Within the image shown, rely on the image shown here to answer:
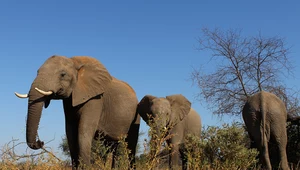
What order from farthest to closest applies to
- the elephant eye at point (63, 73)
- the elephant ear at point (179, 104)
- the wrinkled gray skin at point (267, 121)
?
the elephant ear at point (179, 104)
the wrinkled gray skin at point (267, 121)
the elephant eye at point (63, 73)

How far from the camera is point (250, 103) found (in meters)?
10.9

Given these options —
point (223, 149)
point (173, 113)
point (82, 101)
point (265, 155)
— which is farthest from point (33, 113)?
point (265, 155)

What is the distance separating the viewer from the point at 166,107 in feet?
39.7

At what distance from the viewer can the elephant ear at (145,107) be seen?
12055mm

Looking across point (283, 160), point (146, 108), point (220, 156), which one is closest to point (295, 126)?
point (283, 160)

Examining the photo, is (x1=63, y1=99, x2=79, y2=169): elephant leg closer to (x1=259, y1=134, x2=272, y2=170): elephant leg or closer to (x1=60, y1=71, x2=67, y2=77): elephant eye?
(x1=60, y1=71, x2=67, y2=77): elephant eye

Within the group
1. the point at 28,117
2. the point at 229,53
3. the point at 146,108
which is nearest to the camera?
the point at 28,117

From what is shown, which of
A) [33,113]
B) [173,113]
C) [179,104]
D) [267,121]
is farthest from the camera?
[179,104]

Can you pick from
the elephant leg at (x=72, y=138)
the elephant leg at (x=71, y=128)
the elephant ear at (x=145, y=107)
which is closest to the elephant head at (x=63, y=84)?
the elephant leg at (x=71, y=128)

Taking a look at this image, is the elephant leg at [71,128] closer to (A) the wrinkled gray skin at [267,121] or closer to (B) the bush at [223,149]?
(B) the bush at [223,149]

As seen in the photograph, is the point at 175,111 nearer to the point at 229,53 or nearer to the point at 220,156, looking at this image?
the point at 220,156

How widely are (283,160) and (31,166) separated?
6.21 metres

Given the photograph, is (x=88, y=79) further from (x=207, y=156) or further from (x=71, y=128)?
(x=207, y=156)

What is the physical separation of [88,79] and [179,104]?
376 cm
